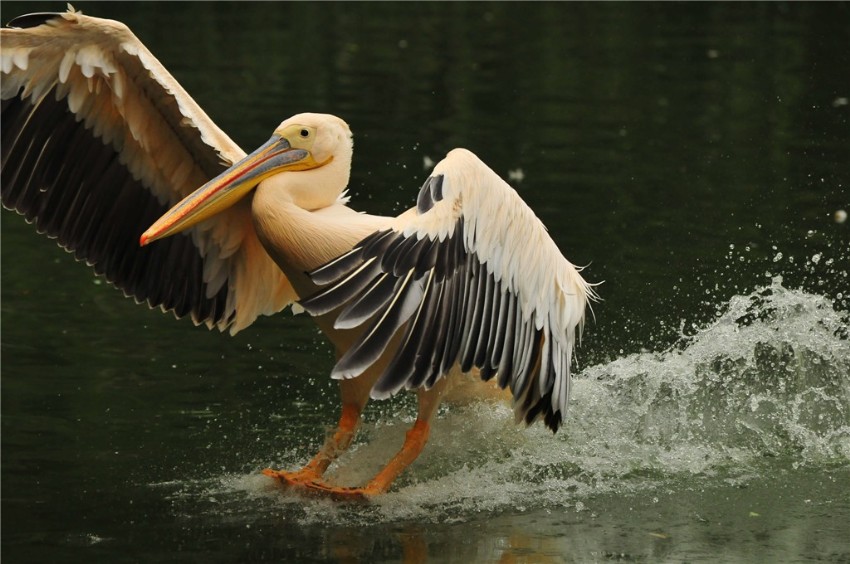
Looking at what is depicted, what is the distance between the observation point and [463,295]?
567 centimetres

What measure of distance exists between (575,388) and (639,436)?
43 centimetres

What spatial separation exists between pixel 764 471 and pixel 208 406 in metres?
2.59

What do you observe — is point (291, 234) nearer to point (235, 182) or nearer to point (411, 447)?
point (235, 182)

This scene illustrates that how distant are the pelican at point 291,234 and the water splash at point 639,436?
20cm

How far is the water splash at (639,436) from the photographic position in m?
6.20

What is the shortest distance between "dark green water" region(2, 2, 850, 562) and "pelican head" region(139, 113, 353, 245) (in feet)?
3.73

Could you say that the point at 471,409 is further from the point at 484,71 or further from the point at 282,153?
the point at 484,71

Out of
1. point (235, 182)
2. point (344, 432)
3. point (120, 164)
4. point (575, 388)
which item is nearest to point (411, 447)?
point (344, 432)

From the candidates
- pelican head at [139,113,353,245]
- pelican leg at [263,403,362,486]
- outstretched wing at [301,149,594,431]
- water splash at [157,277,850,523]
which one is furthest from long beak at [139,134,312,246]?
water splash at [157,277,850,523]

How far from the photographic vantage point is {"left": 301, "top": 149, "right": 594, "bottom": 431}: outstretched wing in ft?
17.8

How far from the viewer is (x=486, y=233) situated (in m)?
5.78

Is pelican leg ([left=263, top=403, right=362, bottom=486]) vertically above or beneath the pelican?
beneath

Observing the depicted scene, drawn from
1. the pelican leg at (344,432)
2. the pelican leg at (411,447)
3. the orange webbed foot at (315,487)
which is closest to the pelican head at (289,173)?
the pelican leg at (344,432)

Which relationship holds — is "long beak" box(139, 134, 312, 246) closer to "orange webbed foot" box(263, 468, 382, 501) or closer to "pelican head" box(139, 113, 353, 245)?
"pelican head" box(139, 113, 353, 245)
